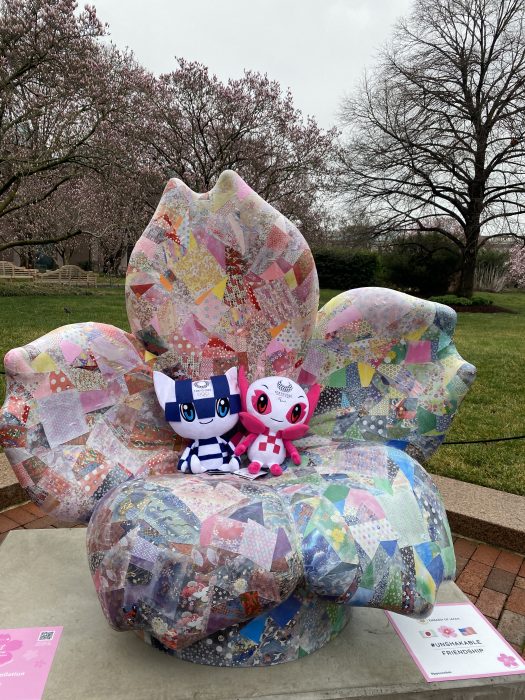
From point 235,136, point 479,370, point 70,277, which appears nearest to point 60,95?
point 235,136

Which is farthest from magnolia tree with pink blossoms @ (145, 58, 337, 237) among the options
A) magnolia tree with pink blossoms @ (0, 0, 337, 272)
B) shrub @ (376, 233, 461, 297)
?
shrub @ (376, 233, 461, 297)

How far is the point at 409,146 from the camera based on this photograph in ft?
59.1

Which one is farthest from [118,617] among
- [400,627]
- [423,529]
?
[400,627]

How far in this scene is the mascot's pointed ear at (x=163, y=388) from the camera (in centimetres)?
236

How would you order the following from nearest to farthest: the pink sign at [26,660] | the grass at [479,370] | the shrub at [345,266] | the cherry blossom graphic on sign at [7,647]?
the pink sign at [26,660], the cherry blossom graphic on sign at [7,647], the grass at [479,370], the shrub at [345,266]

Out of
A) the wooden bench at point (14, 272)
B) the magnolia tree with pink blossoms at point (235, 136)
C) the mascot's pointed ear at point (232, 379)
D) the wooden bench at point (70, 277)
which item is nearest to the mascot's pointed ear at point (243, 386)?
the mascot's pointed ear at point (232, 379)

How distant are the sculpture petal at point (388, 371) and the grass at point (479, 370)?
1.95 meters

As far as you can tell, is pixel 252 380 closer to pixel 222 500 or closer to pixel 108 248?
pixel 222 500

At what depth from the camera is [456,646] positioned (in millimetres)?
2230

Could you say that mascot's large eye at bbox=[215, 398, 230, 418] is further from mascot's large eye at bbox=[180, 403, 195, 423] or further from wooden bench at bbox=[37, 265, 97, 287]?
wooden bench at bbox=[37, 265, 97, 287]

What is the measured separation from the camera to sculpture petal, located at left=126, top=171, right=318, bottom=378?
2475 mm

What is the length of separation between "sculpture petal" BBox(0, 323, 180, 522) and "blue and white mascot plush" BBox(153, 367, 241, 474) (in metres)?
0.12

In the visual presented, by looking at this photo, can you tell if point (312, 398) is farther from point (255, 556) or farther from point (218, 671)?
point (218, 671)

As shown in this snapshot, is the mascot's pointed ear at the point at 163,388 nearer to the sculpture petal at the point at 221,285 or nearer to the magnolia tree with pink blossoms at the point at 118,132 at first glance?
the sculpture petal at the point at 221,285
